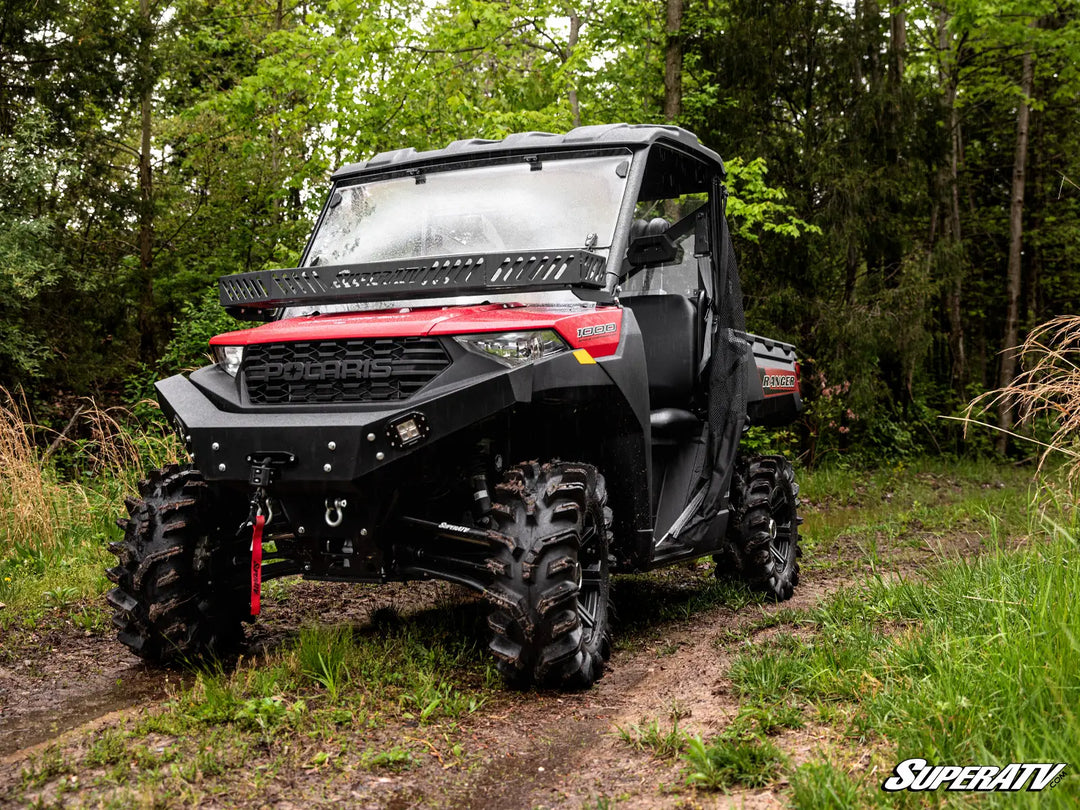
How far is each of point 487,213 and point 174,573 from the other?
2323 mm

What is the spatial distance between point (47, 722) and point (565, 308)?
2776mm

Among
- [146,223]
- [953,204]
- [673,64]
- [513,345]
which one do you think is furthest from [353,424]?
[953,204]

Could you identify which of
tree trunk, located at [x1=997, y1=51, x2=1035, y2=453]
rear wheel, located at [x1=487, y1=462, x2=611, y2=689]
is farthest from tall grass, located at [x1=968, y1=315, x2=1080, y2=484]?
tree trunk, located at [x1=997, y1=51, x2=1035, y2=453]

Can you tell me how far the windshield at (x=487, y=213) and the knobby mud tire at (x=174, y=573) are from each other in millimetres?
1491

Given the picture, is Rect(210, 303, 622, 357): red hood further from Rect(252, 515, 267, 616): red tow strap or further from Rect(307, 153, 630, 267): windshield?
Rect(252, 515, 267, 616): red tow strap

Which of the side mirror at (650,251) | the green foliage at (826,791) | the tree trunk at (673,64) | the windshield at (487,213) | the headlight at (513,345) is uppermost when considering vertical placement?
the tree trunk at (673,64)

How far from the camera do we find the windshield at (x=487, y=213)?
16.4 feet

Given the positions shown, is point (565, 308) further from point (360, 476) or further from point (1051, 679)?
point (1051, 679)

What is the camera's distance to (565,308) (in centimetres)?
455

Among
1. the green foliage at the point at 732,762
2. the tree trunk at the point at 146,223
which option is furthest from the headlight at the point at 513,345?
the tree trunk at the point at 146,223

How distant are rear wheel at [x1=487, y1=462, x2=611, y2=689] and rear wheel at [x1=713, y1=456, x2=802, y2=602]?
91.1 inches

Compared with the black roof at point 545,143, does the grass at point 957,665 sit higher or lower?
lower

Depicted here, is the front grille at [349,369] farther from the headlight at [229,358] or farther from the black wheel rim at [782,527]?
the black wheel rim at [782,527]

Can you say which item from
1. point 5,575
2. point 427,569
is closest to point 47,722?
point 427,569
